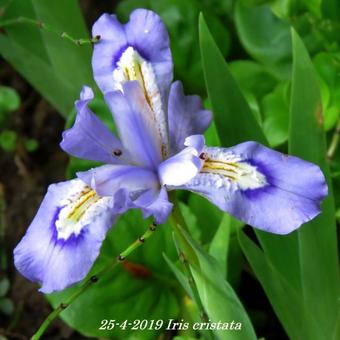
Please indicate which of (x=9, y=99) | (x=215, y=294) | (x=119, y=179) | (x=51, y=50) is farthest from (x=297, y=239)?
(x=9, y=99)

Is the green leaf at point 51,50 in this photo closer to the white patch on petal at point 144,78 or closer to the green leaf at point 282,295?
the white patch on petal at point 144,78

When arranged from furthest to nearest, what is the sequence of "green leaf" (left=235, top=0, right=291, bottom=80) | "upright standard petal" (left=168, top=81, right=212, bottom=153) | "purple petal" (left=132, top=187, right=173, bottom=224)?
"green leaf" (left=235, top=0, right=291, bottom=80) < "upright standard petal" (left=168, top=81, right=212, bottom=153) < "purple petal" (left=132, top=187, right=173, bottom=224)

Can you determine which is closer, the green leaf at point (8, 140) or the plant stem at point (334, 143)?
the plant stem at point (334, 143)

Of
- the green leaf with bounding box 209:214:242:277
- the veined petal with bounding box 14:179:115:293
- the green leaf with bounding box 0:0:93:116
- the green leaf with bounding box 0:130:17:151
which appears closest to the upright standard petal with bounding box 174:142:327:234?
the veined petal with bounding box 14:179:115:293

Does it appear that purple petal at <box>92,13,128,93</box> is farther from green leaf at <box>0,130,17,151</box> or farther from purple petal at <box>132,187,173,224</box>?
green leaf at <box>0,130,17,151</box>

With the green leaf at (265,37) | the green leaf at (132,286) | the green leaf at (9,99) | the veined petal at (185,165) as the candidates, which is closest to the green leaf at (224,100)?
the veined petal at (185,165)

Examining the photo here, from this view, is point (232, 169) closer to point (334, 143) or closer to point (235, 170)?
point (235, 170)

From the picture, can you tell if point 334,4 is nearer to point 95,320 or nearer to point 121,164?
point 121,164

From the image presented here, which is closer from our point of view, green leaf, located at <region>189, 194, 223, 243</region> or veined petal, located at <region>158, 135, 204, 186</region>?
veined petal, located at <region>158, 135, 204, 186</region>
